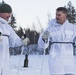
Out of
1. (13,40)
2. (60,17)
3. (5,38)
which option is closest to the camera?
(5,38)

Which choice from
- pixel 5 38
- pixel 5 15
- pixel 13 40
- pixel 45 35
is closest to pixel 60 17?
pixel 45 35

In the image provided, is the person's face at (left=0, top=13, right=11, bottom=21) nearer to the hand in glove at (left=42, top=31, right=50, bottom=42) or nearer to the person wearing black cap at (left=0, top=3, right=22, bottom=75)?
the person wearing black cap at (left=0, top=3, right=22, bottom=75)

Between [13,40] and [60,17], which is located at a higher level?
[60,17]

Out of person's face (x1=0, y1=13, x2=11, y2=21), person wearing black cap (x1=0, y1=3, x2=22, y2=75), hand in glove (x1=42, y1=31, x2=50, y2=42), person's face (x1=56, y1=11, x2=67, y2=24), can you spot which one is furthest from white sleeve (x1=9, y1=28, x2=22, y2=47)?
person's face (x1=56, y1=11, x2=67, y2=24)

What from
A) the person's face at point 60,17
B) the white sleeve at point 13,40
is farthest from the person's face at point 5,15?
the person's face at point 60,17

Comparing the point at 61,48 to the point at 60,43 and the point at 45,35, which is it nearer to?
the point at 60,43

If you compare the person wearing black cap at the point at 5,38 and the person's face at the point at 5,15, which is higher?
the person's face at the point at 5,15

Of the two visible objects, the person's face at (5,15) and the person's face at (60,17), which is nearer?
the person's face at (5,15)

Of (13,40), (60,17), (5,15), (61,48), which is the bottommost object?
(61,48)

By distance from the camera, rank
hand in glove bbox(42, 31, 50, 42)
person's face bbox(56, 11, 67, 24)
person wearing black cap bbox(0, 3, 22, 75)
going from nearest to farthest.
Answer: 1. person wearing black cap bbox(0, 3, 22, 75)
2. hand in glove bbox(42, 31, 50, 42)
3. person's face bbox(56, 11, 67, 24)

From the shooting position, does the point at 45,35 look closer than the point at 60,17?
Yes

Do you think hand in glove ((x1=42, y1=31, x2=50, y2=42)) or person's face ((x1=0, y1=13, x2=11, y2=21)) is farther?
hand in glove ((x1=42, y1=31, x2=50, y2=42))

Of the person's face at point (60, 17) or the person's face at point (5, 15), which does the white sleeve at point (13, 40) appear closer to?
the person's face at point (5, 15)

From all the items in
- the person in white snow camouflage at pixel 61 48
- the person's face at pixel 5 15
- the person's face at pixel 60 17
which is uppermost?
the person's face at pixel 5 15
